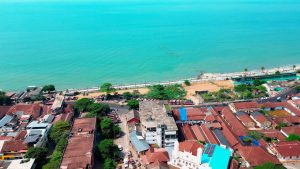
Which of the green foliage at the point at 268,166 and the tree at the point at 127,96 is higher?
the tree at the point at 127,96

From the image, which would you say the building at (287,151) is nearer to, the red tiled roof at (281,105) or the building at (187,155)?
the building at (187,155)

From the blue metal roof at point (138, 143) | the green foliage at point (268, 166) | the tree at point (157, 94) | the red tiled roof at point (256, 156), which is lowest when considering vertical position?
the green foliage at point (268, 166)

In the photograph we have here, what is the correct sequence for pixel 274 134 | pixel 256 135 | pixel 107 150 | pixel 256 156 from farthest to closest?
1. pixel 274 134
2. pixel 256 135
3. pixel 107 150
4. pixel 256 156

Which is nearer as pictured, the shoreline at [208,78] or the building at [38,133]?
the building at [38,133]

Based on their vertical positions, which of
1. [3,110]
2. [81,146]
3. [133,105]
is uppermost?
[3,110]

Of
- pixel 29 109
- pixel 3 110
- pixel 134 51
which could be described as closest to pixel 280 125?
pixel 29 109

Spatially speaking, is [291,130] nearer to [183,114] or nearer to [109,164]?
[183,114]

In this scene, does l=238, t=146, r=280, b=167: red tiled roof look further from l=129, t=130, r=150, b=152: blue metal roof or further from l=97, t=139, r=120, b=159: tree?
l=97, t=139, r=120, b=159: tree

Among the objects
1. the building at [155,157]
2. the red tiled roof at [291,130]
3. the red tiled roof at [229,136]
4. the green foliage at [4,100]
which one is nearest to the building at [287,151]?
the red tiled roof at [291,130]

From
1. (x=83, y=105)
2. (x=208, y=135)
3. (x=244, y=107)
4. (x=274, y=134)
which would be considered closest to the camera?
(x=208, y=135)
